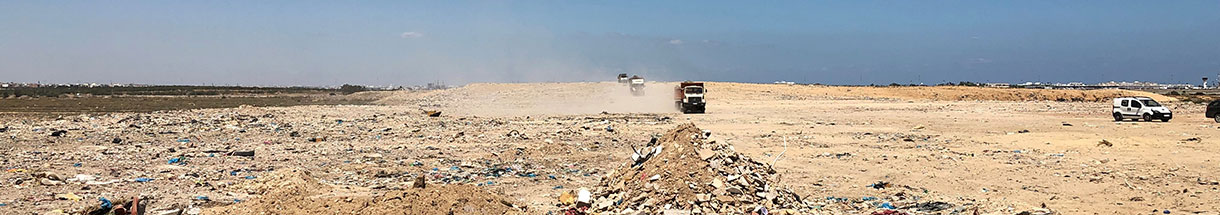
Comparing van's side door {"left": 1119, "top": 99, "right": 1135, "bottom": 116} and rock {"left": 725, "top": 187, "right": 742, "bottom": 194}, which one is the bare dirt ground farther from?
van's side door {"left": 1119, "top": 99, "right": 1135, "bottom": 116}

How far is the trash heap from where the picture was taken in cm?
877

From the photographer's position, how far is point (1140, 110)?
28656 millimetres

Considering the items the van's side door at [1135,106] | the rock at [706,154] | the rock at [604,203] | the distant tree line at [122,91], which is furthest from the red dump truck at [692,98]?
the distant tree line at [122,91]

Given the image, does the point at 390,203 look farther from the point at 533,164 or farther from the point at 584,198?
the point at 533,164

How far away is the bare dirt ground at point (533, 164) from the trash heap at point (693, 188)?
0.56 meters

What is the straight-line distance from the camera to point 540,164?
577 inches

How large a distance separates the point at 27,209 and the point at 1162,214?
39.4 ft

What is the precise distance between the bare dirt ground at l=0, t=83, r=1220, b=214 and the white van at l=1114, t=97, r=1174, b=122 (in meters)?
1.31

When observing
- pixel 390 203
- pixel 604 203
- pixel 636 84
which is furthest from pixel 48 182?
pixel 636 84

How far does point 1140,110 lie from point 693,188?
83.6 ft

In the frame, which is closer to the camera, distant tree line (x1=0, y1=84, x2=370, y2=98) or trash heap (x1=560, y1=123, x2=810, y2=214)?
trash heap (x1=560, y1=123, x2=810, y2=214)

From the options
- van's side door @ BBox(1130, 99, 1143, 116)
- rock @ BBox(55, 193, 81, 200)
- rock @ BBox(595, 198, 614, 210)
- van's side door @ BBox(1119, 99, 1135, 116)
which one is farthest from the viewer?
van's side door @ BBox(1119, 99, 1135, 116)

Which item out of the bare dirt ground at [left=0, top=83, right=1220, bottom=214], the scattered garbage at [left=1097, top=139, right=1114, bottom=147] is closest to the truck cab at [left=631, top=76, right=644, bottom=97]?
the bare dirt ground at [left=0, top=83, right=1220, bottom=214]

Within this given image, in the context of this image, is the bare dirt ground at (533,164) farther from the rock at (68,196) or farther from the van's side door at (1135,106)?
the van's side door at (1135,106)
